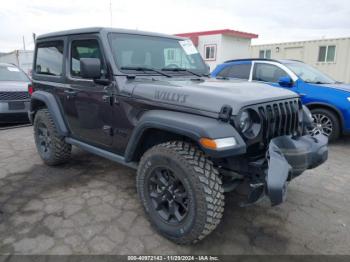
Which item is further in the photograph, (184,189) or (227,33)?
(227,33)

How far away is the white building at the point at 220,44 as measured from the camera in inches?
708

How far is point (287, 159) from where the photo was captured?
233 centimetres

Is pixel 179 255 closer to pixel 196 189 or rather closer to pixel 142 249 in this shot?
pixel 142 249

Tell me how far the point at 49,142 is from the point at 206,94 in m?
2.74

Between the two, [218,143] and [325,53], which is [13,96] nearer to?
[218,143]

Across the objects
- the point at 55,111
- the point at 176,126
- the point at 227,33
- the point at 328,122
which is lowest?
the point at 328,122

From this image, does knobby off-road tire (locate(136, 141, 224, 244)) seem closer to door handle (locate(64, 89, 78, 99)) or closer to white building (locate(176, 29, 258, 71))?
door handle (locate(64, 89, 78, 99))

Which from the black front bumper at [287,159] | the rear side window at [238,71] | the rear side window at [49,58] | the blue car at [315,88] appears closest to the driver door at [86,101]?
the rear side window at [49,58]

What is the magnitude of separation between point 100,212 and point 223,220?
130cm

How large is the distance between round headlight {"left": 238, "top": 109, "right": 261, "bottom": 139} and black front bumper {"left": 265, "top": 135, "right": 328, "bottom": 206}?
0.16 metres

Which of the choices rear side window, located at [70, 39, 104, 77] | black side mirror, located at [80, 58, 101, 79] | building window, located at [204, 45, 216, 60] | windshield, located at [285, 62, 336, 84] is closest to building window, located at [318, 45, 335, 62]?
building window, located at [204, 45, 216, 60]

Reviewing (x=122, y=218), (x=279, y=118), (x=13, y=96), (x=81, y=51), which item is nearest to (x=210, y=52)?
(x=13, y=96)

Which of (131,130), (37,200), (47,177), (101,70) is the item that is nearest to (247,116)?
(131,130)

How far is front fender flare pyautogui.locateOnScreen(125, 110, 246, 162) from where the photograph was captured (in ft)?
6.78
